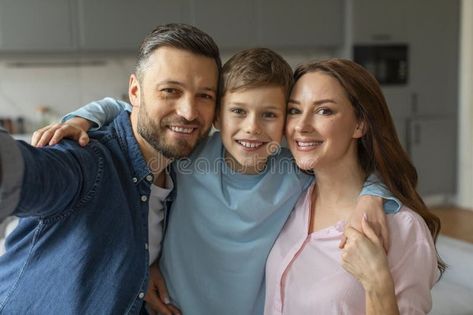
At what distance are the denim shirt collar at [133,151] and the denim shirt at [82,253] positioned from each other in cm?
5

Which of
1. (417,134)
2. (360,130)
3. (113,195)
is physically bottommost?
(417,134)

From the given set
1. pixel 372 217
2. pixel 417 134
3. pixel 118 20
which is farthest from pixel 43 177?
pixel 417 134

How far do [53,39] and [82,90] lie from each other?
0.56 meters

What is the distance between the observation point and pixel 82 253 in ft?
3.88

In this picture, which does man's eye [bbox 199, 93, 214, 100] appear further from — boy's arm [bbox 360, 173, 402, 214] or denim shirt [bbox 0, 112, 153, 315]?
boy's arm [bbox 360, 173, 402, 214]

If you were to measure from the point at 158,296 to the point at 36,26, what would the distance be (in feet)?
9.21

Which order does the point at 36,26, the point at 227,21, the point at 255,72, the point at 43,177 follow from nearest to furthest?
the point at 43,177 < the point at 255,72 < the point at 36,26 < the point at 227,21

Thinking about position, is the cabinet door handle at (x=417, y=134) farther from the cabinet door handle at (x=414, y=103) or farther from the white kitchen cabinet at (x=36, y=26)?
the white kitchen cabinet at (x=36, y=26)

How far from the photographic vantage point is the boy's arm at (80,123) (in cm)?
119

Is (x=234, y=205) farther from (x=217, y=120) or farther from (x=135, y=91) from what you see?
(x=135, y=91)

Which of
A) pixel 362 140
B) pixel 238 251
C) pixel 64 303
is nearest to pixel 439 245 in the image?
pixel 362 140

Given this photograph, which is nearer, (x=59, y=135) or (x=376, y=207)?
(x=59, y=135)

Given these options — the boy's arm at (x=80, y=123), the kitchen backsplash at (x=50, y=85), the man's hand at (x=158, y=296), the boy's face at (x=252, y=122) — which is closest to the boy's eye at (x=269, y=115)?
the boy's face at (x=252, y=122)

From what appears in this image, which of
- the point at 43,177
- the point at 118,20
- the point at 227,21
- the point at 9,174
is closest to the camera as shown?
the point at 9,174
